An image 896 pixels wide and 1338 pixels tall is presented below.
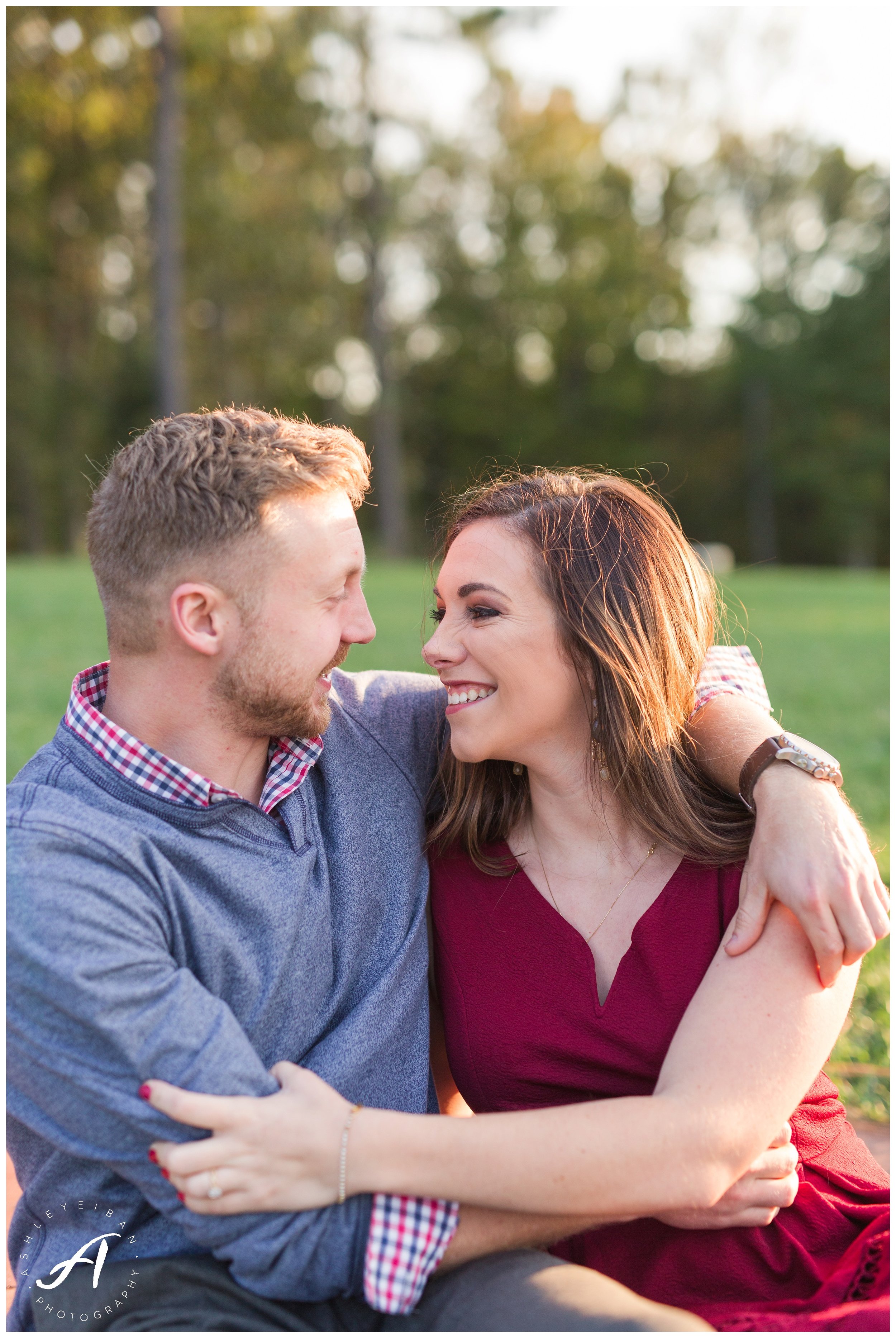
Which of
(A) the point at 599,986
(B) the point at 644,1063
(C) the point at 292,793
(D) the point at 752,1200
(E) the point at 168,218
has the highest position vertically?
(E) the point at 168,218

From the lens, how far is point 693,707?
8.35 feet

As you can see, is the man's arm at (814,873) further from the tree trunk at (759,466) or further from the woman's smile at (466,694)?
the tree trunk at (759,466)

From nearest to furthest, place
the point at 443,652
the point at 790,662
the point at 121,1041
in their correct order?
the point at 121,1041, the point at 443,652, the point at 790,662

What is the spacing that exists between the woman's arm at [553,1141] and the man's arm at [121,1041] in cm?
5

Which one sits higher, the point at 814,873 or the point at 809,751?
the point at 809,751

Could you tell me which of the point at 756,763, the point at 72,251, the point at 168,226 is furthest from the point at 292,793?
the point at 72,251

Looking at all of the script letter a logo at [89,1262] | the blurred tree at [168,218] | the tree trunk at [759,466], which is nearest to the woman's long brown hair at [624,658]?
the script letter a logo at [89,1262]

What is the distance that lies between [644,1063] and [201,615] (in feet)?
4.08

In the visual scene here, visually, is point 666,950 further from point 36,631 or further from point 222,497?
point 36,631

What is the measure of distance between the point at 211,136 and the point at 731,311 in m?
19.5

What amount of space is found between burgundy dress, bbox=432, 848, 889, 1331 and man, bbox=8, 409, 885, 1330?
13 cm

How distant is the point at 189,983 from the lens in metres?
1.78

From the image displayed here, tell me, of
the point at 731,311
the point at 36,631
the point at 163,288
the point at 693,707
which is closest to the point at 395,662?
the point at 36,631

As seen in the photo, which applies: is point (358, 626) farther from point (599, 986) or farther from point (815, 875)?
point (815, 875)
